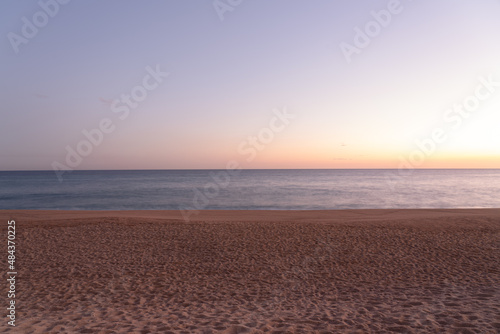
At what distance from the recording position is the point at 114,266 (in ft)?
32.9

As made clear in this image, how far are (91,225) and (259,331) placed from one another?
1417 centimetres

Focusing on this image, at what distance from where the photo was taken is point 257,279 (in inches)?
352

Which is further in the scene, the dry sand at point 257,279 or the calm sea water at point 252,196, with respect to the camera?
the calm sea water at point 252,196

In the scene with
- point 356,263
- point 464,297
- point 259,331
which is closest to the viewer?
point 259,331

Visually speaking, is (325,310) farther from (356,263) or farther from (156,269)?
(156,269)

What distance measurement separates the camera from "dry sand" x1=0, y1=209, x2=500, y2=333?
6.10 m

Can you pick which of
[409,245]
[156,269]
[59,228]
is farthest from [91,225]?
[409,245]

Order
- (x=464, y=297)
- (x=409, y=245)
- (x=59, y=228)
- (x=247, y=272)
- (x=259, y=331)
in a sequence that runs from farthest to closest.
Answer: (x=59, y=228), (x=409, y=245), (x=247, y=272), (x=464, y=297), (x=259, y=331)

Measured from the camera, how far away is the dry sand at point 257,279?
6098 mm

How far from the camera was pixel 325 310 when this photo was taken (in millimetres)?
6723

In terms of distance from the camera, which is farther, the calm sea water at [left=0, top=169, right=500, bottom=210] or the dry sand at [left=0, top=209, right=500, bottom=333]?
the calm sea water at [left=0, top=169, right=500, bottom=210]

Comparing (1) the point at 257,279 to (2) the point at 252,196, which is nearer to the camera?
(1) the point at 257,279

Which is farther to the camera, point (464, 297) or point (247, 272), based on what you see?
point (247, 272)

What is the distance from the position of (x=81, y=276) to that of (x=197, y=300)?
4.02 metres
